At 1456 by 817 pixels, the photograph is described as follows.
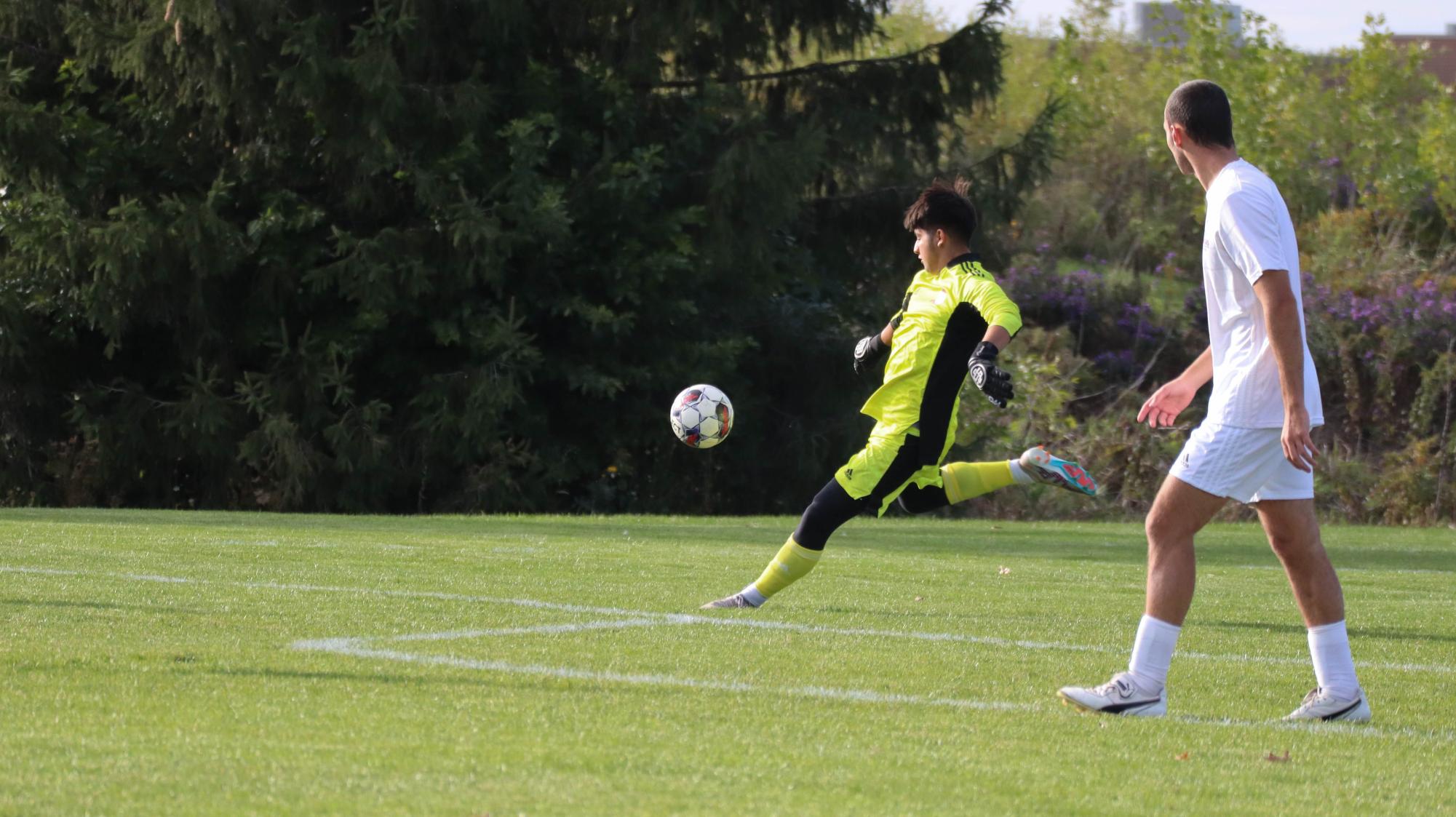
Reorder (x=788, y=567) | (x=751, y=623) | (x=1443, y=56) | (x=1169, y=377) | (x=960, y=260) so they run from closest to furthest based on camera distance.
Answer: (x=751, y=623) → (x=788, y=567) → (x=960, y=260) → (x=1169, y=377) → (x=1443, y=56)

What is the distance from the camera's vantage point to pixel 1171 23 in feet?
125

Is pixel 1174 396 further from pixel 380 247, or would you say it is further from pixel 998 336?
pixel 380 247

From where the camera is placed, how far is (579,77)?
68.9 feet

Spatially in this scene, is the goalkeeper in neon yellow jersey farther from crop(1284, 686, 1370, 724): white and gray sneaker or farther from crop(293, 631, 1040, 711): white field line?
crop(1284, 686, 1370, 724): white and gray sneaker

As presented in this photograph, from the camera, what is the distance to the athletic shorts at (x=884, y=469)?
7.43 meters

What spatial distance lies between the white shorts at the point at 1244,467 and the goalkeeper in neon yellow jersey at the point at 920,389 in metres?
2.11

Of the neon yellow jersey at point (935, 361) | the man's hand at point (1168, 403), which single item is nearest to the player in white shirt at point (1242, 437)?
the man's hand at point (1168, 403)

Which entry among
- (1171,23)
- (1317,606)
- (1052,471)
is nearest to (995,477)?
(1052,471)

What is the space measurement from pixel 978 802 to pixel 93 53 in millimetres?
18927

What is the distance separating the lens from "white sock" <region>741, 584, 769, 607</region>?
7512mm

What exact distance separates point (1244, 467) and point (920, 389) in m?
2.56

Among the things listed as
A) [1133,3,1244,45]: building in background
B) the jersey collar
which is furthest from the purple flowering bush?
the jersey collar

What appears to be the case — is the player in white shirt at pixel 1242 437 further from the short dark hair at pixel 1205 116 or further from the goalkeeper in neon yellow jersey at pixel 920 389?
the goalkeeper in neon yellow jersey at pixel 920 389

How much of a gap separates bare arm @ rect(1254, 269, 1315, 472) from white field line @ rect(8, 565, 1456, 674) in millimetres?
1806
